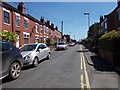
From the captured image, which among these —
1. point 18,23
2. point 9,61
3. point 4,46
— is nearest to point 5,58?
point 9,61

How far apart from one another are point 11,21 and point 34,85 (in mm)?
13924

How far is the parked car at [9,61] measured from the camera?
4.84 m

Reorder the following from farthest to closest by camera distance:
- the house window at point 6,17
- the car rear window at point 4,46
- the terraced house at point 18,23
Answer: the house window at point 6,17 → the terraced house at point 18,23 → the car rear window at point 4,46

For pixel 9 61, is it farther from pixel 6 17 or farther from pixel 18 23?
pixel 18 23

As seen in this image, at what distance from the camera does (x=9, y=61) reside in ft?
17.2

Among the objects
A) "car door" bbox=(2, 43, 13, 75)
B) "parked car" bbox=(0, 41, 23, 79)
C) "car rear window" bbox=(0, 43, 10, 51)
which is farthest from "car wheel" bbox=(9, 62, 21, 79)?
"car rear window" bbox=(0, 43, 10, 51)

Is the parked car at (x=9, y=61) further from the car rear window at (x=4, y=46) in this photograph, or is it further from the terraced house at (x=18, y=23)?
the terraced house at (x=18, y=23)

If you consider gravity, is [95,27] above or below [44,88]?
above

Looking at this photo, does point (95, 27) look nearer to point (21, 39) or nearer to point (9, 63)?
point (21, 39)

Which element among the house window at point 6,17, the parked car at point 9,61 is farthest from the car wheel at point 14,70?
the house window at point 6,17

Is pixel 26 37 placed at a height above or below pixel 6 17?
below

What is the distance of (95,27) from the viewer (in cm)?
2212

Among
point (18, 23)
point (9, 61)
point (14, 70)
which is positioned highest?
point (18, 23)

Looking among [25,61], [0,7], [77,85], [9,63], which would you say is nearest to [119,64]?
[77,85]
